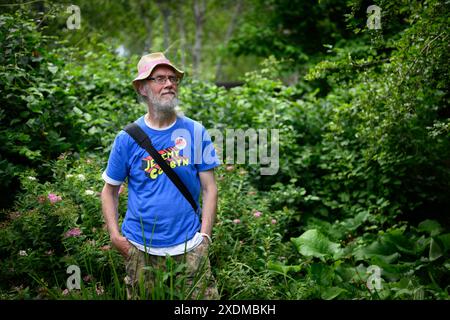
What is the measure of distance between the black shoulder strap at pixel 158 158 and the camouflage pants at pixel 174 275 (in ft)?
1.01

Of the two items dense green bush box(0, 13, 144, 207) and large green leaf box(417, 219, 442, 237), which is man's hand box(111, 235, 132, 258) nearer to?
dense green bush box(0, 13, 144, 207)

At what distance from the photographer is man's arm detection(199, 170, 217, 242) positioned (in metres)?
3.63

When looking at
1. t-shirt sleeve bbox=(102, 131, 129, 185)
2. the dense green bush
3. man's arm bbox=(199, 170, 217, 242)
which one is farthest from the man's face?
the dense green bush

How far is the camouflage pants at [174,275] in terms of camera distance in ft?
10.9

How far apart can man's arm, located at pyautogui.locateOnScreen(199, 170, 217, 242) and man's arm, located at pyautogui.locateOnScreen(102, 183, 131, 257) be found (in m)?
0.50

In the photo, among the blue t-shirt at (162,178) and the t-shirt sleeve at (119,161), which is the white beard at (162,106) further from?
the t-shirt sleeve at (119,161)

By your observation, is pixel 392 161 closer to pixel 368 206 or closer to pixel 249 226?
pixel 368 206

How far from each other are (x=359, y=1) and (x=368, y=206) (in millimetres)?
2563

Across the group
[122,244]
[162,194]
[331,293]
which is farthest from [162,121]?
[331,293]

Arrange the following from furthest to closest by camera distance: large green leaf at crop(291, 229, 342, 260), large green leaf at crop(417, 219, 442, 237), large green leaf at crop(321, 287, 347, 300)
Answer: large green leaf at crop(417, 219, 442, 237) → large green leaf at crop(291, 229, 342, 260) → large green leaf at crop(321, 287, 347, 300)

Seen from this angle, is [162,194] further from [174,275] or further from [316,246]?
[316,246]

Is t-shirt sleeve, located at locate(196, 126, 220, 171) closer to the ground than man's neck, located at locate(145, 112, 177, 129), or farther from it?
closer to the ground

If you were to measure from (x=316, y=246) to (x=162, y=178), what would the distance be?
7.81 ft

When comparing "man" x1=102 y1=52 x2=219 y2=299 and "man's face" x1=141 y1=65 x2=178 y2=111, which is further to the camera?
"man's face" x1=141 y1=65 x2=178 y2=111
